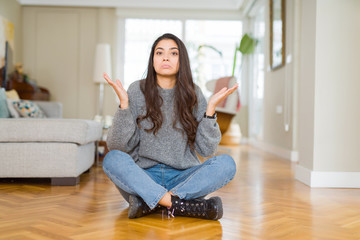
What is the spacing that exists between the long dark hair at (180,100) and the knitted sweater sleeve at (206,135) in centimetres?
3

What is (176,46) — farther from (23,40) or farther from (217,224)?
(23,40)

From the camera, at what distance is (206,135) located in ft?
5.80

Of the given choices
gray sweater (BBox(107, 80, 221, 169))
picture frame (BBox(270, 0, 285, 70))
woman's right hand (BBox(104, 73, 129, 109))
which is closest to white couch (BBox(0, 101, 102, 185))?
gray sweater (BBox(107, 80, 221, 169))

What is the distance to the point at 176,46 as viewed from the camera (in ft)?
6.00

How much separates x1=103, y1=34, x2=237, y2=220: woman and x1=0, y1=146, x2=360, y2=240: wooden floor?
105mm

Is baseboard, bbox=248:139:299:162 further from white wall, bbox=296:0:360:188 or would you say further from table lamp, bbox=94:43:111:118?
table lamp, bbox=94:43:111:118

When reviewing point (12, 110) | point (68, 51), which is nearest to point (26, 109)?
point (12, 110)

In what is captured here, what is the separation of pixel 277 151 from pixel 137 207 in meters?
3.67

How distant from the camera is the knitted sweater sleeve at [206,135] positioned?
1.75m

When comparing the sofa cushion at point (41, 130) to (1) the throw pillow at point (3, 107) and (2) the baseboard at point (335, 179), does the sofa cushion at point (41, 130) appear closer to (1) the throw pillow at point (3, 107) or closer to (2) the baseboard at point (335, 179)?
(1) the throw pillow at point (3, 107)

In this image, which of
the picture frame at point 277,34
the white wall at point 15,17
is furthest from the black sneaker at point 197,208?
the white wall at point 15,17

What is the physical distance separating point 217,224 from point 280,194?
0.88m

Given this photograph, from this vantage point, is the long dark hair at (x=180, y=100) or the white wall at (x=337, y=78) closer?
the long dark hair at (x=180, y=100)

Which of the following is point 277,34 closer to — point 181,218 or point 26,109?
point 26,109
